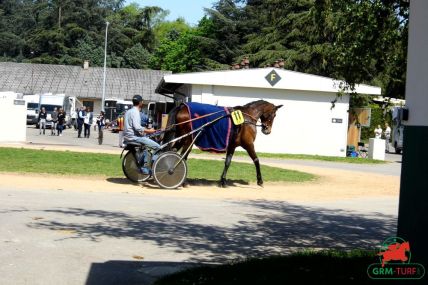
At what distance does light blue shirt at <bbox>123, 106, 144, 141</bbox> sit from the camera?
15430mm

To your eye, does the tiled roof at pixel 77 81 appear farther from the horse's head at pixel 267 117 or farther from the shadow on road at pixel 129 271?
the shadow on road at pixel 129 271

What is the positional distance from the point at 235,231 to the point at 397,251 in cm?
450

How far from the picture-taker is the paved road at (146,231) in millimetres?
7516

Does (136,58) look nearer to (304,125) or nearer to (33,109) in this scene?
(33,109)

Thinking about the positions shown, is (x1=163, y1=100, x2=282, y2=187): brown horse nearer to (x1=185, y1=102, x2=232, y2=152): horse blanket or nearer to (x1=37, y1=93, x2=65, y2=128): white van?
(x1=185, y1=102, x2=232, y2=152): horse blanket

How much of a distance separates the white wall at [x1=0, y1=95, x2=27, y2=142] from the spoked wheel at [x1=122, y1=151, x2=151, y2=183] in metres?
14.7

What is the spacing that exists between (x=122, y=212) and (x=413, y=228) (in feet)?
22.3

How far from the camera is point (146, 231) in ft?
32.4

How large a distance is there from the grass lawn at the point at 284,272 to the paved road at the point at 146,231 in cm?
57

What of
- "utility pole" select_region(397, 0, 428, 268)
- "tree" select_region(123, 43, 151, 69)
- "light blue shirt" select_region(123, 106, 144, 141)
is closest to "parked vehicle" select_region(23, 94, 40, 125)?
"tree" select_region(123, 43, 151, 69)

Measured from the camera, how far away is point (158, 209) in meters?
12.3

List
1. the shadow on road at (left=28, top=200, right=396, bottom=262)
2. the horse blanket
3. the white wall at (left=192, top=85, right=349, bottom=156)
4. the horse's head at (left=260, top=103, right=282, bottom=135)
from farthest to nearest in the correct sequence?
the white wall at (left=192, top=85, right=349, bottom=156) → the horse's head at (left=260, top=103, right=282, bottom=135) → the horse blanket → the shadow on road at (left=28, top=200, right=396, bottom=262)

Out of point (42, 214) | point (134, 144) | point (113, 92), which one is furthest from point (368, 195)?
point (113, 92)

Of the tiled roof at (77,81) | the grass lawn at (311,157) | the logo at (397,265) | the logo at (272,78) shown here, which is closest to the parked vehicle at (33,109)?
the tiled roof at (77,81)
